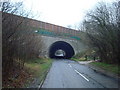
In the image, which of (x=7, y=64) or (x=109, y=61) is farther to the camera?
(x=109, y=61)

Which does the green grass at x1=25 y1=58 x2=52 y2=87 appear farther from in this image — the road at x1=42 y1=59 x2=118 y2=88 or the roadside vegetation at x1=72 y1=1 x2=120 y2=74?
the roadside vegetation at x1=72 y1=1 x2=120 y2=74

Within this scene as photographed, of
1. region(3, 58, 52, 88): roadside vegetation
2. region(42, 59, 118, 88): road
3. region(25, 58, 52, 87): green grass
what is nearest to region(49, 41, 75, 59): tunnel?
region(25, 58, 52, 87): green grass

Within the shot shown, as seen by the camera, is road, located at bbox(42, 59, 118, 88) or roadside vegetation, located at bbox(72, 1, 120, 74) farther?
roadside vegetation, located at bbox(72, 1, 120, 74)

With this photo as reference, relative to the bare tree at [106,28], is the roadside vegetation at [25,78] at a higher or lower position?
lower

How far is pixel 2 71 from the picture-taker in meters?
9.46

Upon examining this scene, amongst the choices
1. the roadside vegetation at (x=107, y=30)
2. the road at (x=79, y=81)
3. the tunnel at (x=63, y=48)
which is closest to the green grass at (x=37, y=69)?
the road at (x=79, y=81)

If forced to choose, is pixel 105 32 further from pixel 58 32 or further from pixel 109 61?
pixel 58 32

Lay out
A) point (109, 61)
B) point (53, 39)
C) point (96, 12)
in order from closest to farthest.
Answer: point (96, 12) < point (109, 61) < point (53, 39)

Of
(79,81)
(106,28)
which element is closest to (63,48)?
(106,28)

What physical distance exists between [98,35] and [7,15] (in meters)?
18.5

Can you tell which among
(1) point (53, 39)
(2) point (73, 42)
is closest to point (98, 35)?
(1) point (53, 39)

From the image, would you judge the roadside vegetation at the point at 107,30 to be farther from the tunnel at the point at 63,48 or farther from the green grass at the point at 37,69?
the tunnel at the point at 63,48

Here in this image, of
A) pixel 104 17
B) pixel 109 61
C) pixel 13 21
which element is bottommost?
pixel 109 61

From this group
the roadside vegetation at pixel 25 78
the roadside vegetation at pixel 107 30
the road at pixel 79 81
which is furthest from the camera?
the roadside vegetation at pixel 107 30
